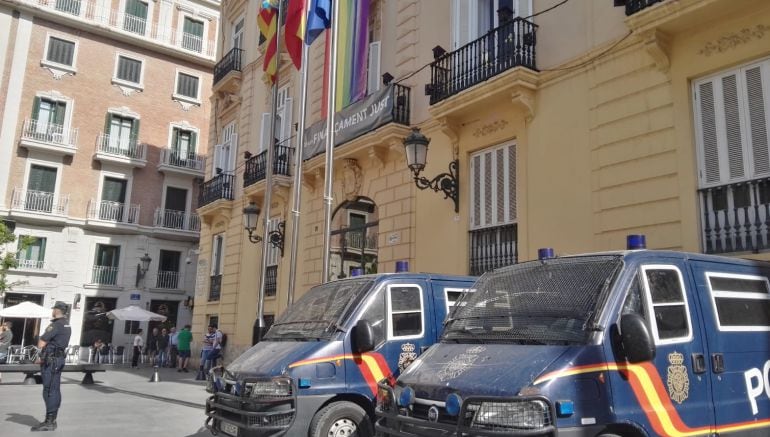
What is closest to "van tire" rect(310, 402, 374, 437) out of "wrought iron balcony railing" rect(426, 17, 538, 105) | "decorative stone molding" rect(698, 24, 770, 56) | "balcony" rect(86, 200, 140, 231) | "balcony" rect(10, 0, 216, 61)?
"decorative stone molding" rect(698, 24, 770, 56)

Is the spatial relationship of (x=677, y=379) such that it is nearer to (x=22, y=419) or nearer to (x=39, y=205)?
(x=22, y=419)

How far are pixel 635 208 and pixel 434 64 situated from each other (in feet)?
17.5

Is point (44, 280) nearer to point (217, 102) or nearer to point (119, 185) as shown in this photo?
point (119, 185)

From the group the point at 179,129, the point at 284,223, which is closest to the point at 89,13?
the point at 179,129

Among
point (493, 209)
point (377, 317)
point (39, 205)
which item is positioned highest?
point (39, 205)

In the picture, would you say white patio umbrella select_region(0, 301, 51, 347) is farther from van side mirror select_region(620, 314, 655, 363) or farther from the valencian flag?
van side mirror select_region(620, 314, 655, 363)

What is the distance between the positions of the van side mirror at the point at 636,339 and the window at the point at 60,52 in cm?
3351

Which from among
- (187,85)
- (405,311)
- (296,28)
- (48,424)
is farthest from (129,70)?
(405,311)

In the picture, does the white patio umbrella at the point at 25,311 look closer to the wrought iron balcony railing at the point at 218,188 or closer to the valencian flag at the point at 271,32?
the wrought iron balcony railing at the point at 218,188

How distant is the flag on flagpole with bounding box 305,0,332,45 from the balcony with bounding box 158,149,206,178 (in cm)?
2205

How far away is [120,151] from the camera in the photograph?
32844 mm

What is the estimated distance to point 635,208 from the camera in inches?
374

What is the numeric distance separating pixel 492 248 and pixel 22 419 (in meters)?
8.50

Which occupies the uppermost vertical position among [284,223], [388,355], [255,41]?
[255,41]
